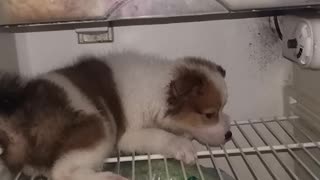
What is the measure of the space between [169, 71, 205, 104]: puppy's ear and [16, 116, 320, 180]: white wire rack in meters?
0.17

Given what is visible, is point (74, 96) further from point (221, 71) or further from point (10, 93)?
point (221, 71)

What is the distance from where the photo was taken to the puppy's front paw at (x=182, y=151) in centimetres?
138

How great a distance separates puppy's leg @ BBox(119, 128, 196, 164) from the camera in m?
1.39

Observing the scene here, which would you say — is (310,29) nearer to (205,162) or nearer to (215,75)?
(215,75)

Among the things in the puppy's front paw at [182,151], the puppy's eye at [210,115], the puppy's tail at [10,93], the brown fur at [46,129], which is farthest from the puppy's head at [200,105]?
the puppy's tail at [10,93]

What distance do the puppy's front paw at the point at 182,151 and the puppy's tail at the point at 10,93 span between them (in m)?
0.42

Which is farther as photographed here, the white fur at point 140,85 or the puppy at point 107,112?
the white fur at point 140,85

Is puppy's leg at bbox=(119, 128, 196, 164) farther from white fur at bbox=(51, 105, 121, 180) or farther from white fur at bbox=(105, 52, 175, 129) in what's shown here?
white fur at bbox=(51, 105, 121, 180)

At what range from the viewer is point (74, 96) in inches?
49.8

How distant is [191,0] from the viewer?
1143 millimetres

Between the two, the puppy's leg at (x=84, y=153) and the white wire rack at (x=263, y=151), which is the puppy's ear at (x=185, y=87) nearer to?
the white wire rack at (x=263, y=151)

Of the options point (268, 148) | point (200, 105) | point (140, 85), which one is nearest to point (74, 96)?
point (140, 85)

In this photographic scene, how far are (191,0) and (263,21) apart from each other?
1.88ft

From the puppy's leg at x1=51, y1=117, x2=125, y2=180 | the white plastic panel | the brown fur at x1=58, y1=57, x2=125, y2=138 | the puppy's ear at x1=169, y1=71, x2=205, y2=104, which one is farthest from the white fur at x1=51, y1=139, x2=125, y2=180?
the white plastic panel
